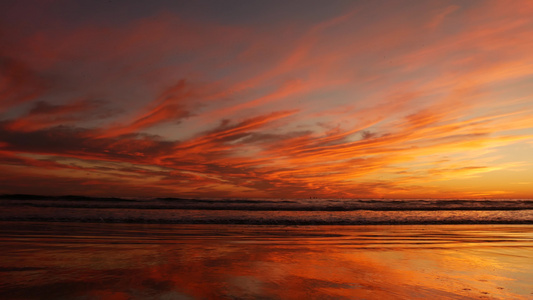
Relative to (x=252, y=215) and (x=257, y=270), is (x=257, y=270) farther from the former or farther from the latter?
(x=252, y=215)

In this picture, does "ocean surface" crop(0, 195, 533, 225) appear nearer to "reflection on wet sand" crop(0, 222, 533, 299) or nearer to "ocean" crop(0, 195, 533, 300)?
"ocean" crop(0, 195, 533, 300)

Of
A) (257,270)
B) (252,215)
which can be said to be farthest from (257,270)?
(252,215)

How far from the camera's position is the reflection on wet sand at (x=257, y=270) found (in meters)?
4.06

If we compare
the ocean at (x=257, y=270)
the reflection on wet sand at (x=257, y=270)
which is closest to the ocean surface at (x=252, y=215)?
the ocean at (x=257, y=270)

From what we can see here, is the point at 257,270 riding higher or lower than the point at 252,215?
higher

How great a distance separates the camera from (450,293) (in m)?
4.14

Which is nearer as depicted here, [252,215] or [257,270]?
[257,270]

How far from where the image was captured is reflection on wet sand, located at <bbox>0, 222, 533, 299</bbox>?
4.06 meters

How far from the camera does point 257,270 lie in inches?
208

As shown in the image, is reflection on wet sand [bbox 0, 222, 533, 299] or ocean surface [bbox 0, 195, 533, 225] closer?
reflection on wet sand [bbox 0, 222, 533, 299]

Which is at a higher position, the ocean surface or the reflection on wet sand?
the reflection on wet sand

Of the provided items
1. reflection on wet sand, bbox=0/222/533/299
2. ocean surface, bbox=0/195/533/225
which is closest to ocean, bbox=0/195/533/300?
reflection on wet sand, bbox=0/222/533/299

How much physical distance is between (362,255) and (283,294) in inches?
137

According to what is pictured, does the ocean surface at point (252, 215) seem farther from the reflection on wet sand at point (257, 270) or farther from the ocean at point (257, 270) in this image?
the reflection on wet sand at point (257, 270)
